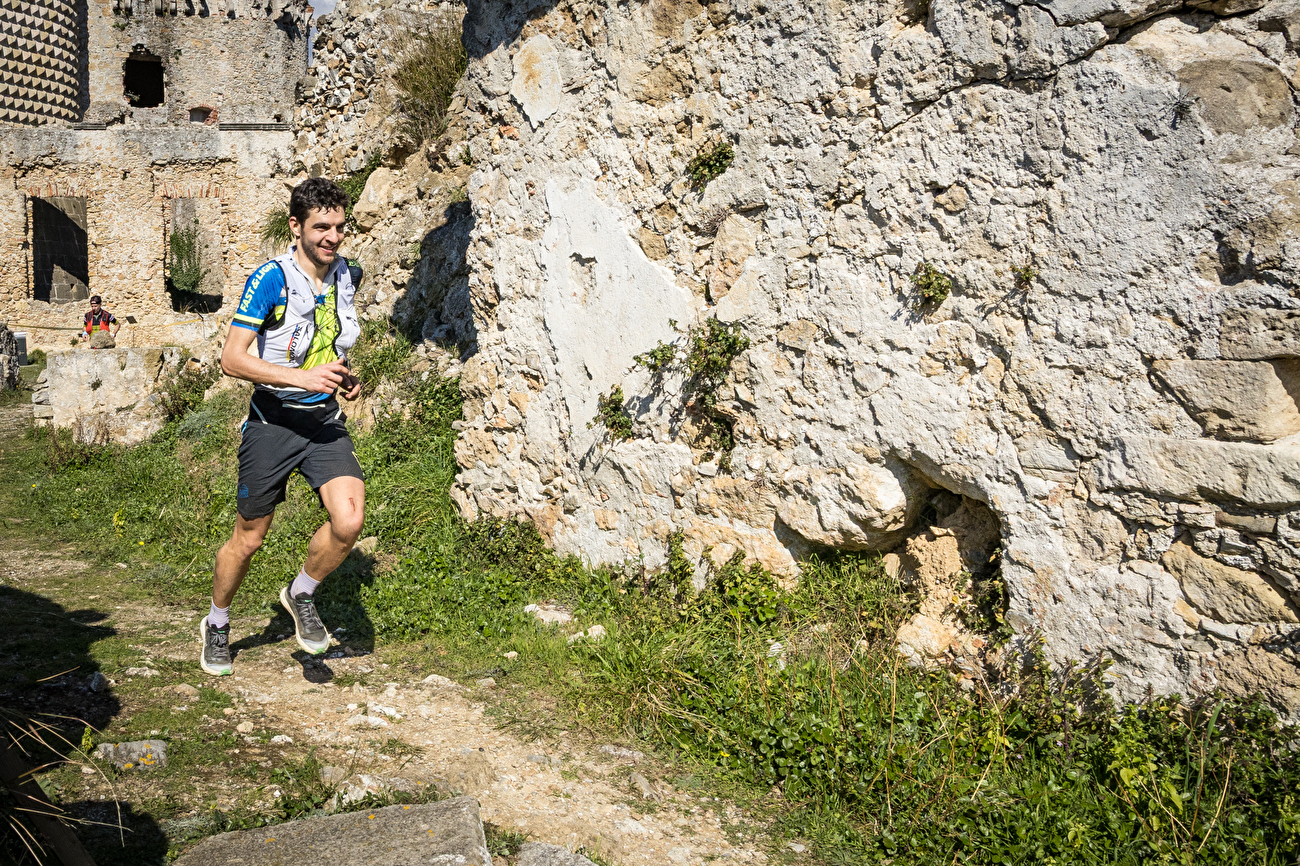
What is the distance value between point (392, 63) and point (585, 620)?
21.4ft

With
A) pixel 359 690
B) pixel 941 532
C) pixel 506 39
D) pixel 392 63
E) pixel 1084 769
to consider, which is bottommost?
pixel 359 690

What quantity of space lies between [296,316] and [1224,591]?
3.50 metres

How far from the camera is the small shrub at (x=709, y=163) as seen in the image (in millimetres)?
3719

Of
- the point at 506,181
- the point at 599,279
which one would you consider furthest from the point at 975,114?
the point at 506,181

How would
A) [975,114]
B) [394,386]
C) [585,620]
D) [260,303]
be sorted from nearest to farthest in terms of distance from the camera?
[975,114]
[260,303]
[585,620]
[394,386]

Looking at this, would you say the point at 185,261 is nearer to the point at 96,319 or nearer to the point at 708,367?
the point at 96,319

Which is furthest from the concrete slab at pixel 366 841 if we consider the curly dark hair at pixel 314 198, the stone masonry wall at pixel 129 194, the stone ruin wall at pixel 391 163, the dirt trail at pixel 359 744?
the stone masonry wall at pixel 129 194

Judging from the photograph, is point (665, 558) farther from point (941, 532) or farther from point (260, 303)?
point (260, 303)


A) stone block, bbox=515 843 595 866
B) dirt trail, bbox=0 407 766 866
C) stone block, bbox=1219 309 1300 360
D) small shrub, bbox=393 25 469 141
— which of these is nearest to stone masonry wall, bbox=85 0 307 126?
small shrub, bbox=393 25 469 141

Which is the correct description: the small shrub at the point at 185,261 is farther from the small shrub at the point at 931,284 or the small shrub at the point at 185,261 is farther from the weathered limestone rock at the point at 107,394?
the small shrub at the point at 931,284

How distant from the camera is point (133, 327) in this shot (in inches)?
664

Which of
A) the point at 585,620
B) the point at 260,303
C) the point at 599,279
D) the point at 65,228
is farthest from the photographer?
the point at 65,228

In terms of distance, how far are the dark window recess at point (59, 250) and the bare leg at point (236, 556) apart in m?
18.1

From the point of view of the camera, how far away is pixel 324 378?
126 inches
